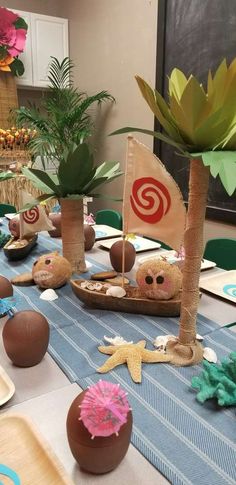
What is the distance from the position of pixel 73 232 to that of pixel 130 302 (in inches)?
13.7

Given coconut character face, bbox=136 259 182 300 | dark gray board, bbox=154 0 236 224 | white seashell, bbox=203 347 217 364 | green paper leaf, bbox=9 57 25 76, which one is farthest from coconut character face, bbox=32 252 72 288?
green paper leaf, bbox=9 57 25 76

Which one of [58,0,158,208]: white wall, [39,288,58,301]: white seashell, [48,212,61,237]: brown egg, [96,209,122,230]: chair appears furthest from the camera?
[58,0,158,208]: white wall

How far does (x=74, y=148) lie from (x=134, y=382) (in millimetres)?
694

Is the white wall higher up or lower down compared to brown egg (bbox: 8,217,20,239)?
higher up

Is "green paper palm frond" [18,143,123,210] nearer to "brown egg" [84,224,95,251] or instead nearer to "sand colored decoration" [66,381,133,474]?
"brown egg" [84,224,95,251]

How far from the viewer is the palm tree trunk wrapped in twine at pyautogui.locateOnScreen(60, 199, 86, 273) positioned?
45.8 inches

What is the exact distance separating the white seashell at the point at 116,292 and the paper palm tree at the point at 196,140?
239mm

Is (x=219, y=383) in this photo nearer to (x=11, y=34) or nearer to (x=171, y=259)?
(x=171, y=259)

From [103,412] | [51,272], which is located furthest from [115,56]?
[103,412]

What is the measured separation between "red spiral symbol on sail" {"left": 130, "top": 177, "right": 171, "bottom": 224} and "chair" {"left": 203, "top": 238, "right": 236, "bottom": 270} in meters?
0.81

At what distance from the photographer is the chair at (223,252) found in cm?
157

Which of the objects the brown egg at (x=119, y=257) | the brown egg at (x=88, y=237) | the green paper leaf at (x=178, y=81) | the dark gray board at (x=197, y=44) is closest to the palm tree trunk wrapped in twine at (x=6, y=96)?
the dark gray board at (x=197, y=44)

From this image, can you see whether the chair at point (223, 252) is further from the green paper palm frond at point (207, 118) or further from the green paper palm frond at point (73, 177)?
the green paper palm frond at point (207, 118)

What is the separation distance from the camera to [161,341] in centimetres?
82
